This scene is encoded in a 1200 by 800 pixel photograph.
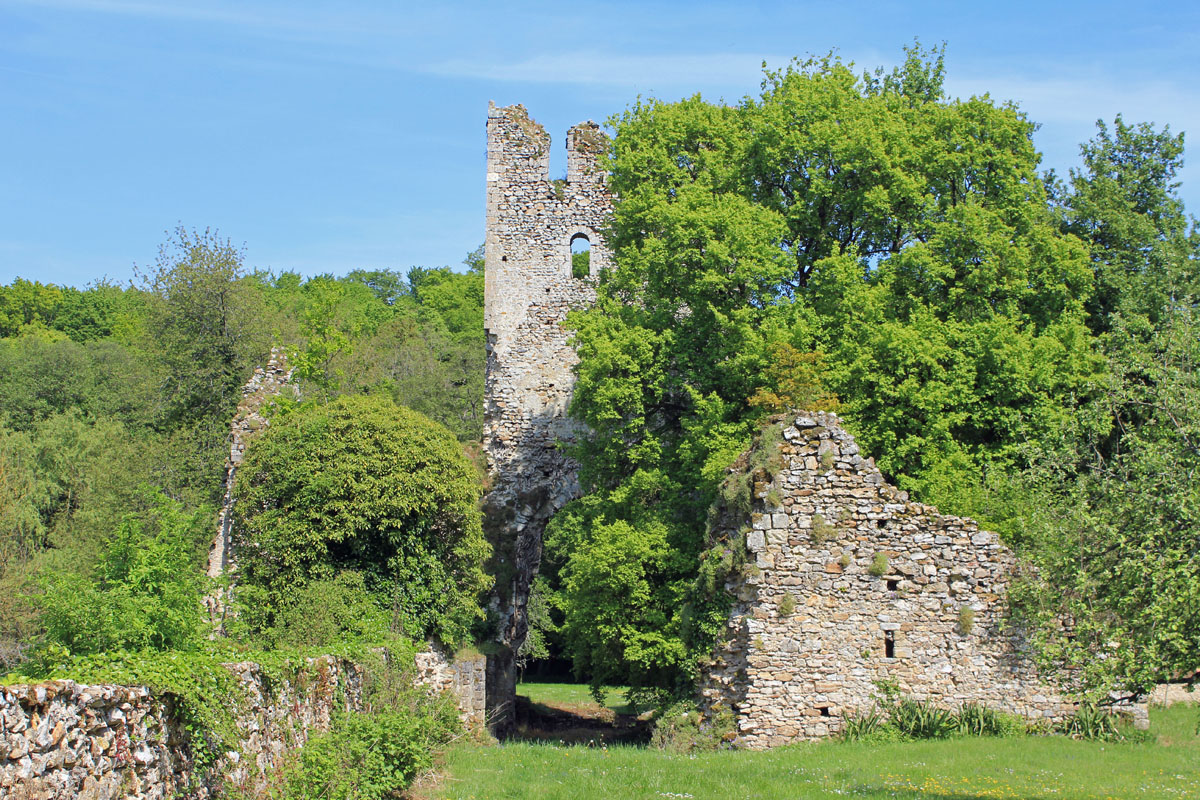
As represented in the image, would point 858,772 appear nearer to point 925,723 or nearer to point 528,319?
point 925,723

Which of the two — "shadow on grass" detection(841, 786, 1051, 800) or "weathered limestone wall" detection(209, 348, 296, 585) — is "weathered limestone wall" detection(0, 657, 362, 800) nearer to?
"shadow on grass" detection(841, 786, 1051, 800)

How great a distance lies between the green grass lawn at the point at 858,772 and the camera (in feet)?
33.8

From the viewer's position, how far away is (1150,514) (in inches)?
369

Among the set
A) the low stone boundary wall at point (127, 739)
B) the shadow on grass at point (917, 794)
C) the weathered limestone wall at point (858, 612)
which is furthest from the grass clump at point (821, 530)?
the low stone boundary wall at point (127, 739)

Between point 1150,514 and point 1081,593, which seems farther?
point 1081,593

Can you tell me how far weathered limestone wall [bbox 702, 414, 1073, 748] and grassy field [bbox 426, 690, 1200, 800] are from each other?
0.70m

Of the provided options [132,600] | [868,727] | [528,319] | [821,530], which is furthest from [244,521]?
[528,319]

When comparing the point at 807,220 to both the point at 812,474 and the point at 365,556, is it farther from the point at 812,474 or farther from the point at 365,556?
the point at 365,556

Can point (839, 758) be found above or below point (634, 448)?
below

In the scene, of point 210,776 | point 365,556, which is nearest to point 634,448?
point 365,556

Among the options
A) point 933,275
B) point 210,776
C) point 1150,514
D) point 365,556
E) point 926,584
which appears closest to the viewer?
point 210,776

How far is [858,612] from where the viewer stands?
14.3 metres

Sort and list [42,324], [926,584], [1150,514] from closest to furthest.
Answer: [1150,514], [926,584], [42,324]

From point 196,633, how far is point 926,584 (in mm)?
9297
